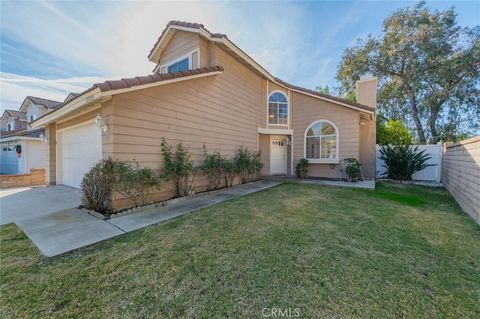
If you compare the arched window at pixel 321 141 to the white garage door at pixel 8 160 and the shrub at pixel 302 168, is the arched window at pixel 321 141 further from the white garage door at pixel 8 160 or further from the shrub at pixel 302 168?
the white garage door at pixel 8 160

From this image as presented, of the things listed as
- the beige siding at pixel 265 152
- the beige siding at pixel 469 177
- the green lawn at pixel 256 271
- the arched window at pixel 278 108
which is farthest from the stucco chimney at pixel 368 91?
the green lawn at pixel 256 271

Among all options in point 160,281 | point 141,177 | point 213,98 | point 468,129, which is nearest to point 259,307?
point 160,281

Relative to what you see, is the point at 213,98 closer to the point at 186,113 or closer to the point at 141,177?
the point at 186,113

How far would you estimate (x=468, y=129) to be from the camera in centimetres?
1669

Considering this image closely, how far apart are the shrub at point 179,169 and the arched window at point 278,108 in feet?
19.9

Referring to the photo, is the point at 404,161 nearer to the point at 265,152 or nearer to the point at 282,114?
the point at 282,114

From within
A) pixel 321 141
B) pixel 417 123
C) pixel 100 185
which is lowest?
pixel 100 185

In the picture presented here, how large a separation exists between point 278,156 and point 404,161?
6.14 meters

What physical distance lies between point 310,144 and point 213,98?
610 cm

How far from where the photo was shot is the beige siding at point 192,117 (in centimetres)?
502

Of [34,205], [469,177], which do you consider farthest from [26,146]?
[469,177]

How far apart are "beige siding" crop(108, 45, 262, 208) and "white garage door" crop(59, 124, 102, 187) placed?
1366 millimetres

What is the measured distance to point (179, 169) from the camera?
6.04 meters

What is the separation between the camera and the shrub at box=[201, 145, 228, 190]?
7025 millimetres
